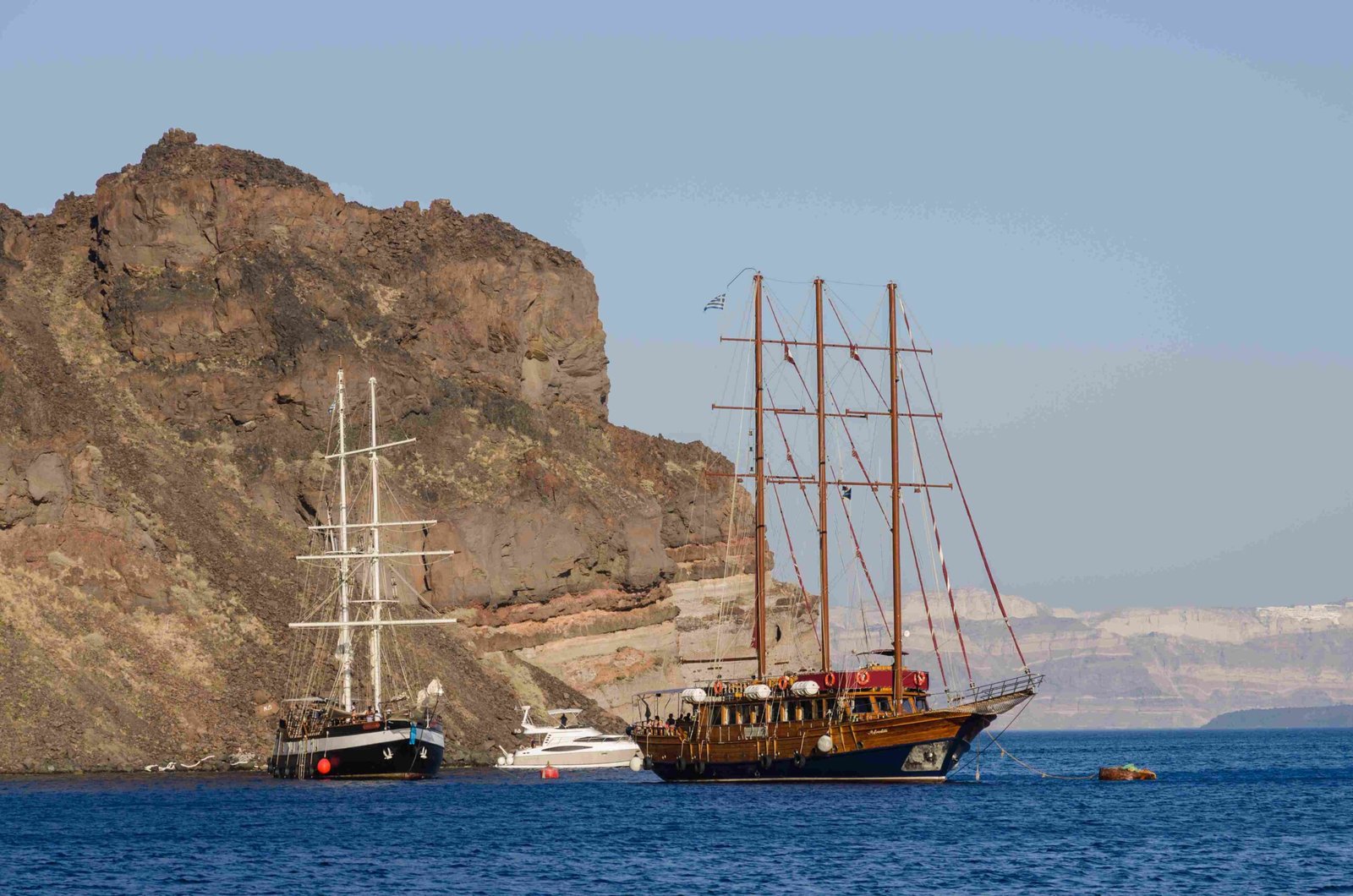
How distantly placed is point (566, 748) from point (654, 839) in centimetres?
5307

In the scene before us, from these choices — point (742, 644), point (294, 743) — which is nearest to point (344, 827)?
point (294, 743)

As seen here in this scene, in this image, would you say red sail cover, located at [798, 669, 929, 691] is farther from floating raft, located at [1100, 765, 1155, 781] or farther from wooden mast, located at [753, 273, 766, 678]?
floating raft, located at [1100, 765, 1155, 781]

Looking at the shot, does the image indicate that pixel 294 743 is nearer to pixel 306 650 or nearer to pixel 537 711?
pixel 306 650

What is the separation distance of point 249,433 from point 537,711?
31298 millimetres

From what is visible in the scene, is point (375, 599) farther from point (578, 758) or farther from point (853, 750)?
point (853, 750)

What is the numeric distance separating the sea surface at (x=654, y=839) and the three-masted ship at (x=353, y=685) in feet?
7.86

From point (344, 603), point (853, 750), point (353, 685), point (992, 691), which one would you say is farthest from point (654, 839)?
point (353, 685)

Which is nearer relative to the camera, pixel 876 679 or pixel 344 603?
pixel 876 679

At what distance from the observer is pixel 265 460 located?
5684 inches

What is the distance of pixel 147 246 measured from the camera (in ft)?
525

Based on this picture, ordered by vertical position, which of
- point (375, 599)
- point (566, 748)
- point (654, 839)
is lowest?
point (654, 839)

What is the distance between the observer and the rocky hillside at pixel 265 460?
114188 mm

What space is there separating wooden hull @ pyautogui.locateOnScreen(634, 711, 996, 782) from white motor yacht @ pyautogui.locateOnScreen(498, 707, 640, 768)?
88.4ft

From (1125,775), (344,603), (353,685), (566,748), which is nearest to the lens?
(344,603)
